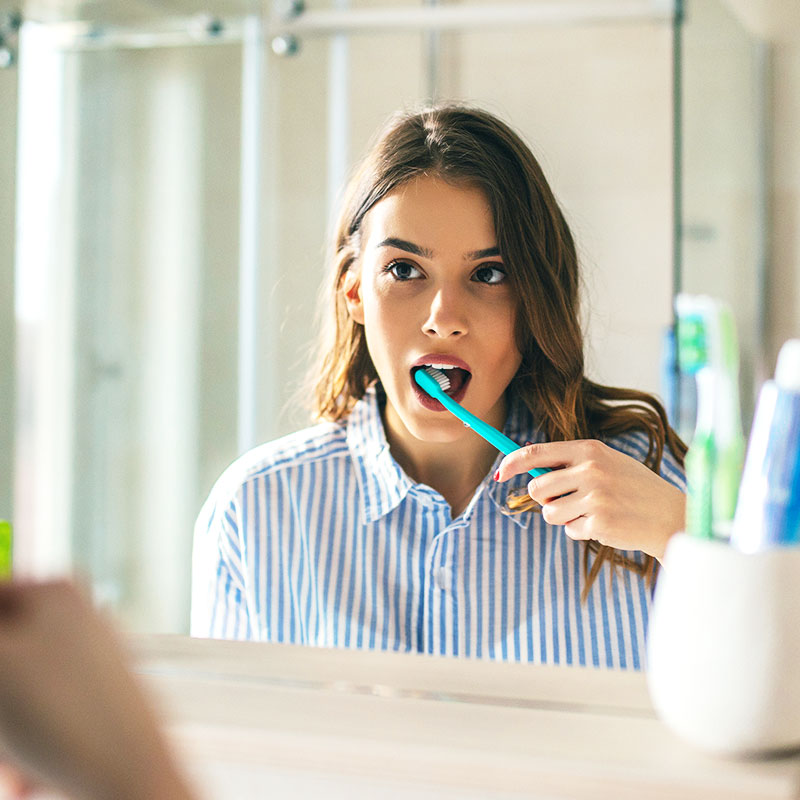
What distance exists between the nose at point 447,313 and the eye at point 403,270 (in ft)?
0.06

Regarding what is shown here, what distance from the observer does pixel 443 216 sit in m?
0.50

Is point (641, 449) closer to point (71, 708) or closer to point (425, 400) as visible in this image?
point (425, 400)

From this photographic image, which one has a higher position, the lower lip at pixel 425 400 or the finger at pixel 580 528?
the lower lip at pixel 425 400

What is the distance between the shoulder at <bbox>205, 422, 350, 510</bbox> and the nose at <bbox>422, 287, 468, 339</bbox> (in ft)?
0.45

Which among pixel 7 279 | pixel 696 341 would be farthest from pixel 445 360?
pixel 7 279

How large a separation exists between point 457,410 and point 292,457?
160mm

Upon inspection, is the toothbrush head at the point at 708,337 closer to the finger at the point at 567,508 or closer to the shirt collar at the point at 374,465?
the finger at the point at 567,508

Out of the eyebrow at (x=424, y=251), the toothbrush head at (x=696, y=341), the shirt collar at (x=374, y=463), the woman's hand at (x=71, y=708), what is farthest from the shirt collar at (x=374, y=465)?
the woman's hand at (x=71, y=708)

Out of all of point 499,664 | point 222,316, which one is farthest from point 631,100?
point 499,664

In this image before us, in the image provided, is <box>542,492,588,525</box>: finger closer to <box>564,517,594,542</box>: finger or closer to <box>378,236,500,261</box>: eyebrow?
<box>564,517,594,542</box>: finger

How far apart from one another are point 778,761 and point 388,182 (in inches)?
14.2

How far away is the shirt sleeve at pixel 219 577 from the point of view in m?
0.53

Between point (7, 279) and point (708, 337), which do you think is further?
point (7, 279)

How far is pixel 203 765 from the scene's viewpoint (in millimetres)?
330
